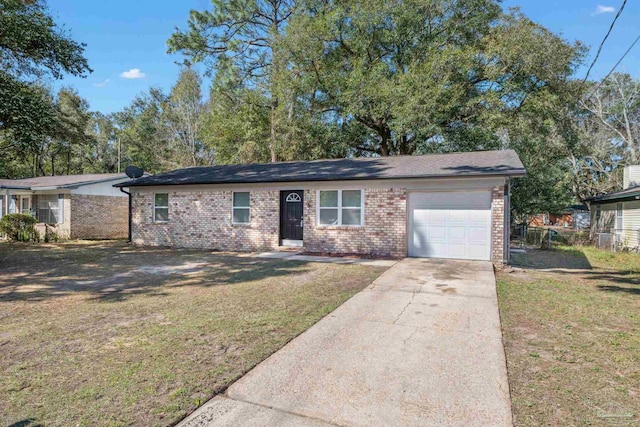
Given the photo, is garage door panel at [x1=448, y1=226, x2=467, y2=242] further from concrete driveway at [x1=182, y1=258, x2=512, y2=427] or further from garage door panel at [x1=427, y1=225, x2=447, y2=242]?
concrete driveway at [x1=182, y1=258, x2=512, y2=427]

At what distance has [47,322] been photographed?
16.1ft

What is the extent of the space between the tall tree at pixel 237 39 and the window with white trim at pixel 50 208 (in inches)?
463

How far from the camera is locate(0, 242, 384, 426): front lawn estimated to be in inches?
113

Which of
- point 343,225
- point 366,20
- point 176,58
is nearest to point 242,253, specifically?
point 343,225

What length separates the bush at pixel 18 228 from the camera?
17.2m

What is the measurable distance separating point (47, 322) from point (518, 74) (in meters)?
19.6

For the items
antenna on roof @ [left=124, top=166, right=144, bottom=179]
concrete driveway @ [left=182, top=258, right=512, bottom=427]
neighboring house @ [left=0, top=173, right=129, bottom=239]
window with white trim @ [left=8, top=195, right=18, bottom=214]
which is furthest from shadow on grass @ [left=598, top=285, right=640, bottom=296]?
window with white trim @ [left=8, top=195, right=18, bottom=214]

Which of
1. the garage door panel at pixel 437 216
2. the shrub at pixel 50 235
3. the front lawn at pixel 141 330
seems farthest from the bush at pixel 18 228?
the garage door panel at pixel 437 216

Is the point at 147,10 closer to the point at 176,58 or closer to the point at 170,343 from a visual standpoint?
the point at 176,58

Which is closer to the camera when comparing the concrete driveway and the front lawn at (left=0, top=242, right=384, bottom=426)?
the concrete driveway

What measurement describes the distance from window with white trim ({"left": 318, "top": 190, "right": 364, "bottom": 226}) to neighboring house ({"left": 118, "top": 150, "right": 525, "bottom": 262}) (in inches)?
1.3

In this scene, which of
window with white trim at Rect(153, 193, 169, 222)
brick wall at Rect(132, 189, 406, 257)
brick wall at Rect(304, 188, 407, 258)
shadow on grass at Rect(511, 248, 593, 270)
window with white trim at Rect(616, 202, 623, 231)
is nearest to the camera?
shadow on grass at Rect(511, 248, 593, 270)

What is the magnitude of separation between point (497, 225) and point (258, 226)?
25.3 feet

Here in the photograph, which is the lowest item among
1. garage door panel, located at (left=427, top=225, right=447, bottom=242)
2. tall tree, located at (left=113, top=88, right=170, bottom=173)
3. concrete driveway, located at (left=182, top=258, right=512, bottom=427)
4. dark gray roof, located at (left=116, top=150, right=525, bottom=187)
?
concrete driveway, located at (left=182, top=258, right=512, bottom=427)
